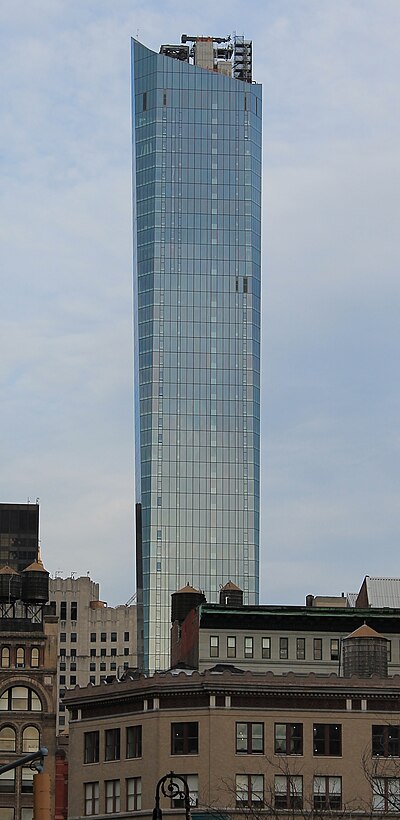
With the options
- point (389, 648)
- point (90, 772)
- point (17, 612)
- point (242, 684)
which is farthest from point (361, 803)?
point (17, 612)

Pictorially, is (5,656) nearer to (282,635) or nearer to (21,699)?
(21,699)

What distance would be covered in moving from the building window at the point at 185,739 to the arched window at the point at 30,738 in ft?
135

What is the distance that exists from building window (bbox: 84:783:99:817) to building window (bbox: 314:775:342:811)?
16520mm

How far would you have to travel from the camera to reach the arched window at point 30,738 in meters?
157

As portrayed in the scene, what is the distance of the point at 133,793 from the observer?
120062 millimetres

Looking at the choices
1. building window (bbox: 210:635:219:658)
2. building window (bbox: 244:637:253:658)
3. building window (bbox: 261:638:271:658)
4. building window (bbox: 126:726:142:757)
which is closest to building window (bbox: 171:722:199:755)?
building window (bbox: 126:726:142:757)

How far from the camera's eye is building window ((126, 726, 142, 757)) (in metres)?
121

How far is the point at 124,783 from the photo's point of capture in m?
121

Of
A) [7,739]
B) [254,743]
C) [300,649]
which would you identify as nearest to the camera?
[254,743]

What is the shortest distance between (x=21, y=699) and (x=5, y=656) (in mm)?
4389

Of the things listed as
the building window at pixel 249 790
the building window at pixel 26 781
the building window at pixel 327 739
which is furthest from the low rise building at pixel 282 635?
the building window at pixel 249 790

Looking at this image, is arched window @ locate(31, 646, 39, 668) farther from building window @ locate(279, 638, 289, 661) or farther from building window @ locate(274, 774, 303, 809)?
building window @ locate(274, 774, 303, 809)

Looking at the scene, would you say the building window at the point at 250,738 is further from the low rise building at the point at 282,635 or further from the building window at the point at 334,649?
the building window at the point at 334,649

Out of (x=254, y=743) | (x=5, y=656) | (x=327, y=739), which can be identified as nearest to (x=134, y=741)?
(x=254, y=743)
